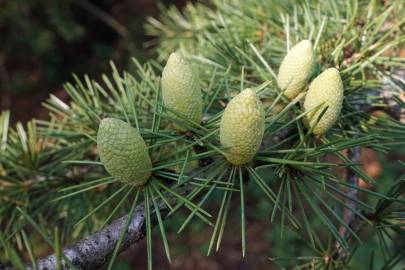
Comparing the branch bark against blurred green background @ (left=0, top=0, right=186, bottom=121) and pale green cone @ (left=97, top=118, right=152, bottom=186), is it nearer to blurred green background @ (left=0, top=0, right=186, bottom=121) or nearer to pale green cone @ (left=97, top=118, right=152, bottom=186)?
pale green cone @ (left=97, top=118, right=152, bottom=186)

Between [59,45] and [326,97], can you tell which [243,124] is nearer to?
[326,97]

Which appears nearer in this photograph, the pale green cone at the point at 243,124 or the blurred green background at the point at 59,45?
the pale green cone at the point at 243,124

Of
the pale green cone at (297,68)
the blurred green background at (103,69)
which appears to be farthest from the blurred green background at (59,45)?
the pale green cone at (297,68)

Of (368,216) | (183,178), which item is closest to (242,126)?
(183,178)

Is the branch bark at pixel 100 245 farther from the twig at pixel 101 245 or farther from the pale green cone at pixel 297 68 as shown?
the pale green cone at pixel 297 68

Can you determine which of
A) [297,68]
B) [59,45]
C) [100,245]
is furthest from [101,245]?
[59,45]

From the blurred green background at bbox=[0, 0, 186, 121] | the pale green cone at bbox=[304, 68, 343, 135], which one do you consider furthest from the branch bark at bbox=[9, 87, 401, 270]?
the blurred green background at bbox=[0, 0, 186, 121]
